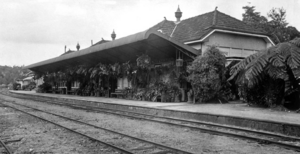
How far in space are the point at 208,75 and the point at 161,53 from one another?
494 centimetres

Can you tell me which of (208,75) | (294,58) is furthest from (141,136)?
(208,75)

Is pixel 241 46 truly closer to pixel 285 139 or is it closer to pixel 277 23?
pixel 285 139

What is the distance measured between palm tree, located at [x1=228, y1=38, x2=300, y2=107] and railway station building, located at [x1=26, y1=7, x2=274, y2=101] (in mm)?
4550

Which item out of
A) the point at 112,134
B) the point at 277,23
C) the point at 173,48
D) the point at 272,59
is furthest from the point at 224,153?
the point at 277,23

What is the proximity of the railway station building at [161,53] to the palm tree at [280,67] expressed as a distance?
455 centimetres

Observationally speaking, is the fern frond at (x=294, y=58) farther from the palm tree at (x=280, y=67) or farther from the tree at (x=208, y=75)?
the tree at (x=208, y=75)

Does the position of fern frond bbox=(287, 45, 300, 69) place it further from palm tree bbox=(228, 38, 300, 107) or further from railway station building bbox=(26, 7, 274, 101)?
railway station building bbox=(26, 7, 274, 101)

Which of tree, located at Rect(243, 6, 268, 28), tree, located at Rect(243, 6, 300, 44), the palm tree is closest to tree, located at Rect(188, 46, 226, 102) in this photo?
the palm tree

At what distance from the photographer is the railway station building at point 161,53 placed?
18531 millimetres

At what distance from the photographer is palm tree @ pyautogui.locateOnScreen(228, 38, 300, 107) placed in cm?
1227

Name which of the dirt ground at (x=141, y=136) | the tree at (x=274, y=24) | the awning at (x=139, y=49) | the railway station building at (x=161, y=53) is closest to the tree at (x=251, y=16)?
the tree at (x=274, y=24)

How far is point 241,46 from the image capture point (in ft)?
75.7

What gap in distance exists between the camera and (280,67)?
41.2 feet

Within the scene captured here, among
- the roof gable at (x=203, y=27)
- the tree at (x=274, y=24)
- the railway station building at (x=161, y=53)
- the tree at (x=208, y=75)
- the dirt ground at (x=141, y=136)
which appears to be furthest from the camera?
the tree at (x=274, y=24)
